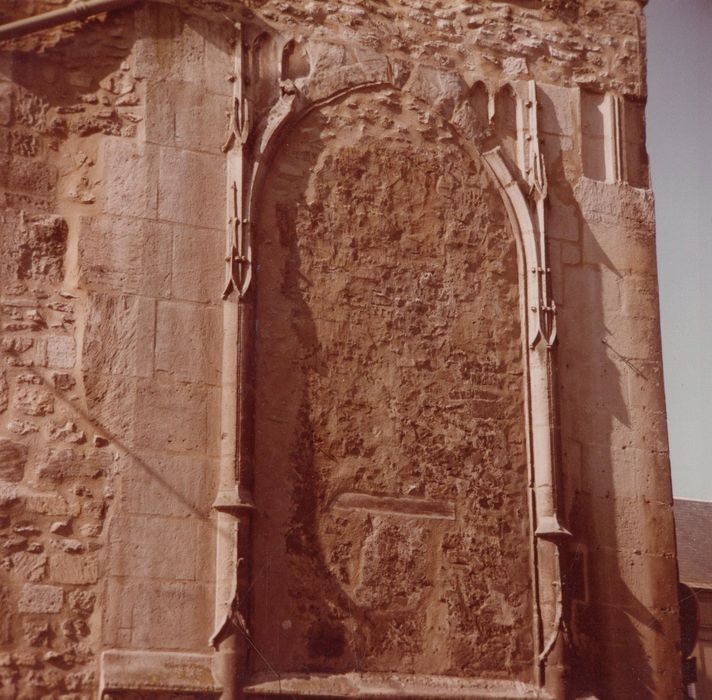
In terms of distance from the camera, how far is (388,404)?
27.4ft

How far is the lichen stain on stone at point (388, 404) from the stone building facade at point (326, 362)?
17 millimetres

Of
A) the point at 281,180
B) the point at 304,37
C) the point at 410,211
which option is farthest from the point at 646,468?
the point at 304,37

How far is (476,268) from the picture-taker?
8.82 m

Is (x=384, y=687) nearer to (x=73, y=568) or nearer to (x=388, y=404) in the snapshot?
(x=388, y=404)

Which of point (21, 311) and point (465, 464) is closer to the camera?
point (21, 311)

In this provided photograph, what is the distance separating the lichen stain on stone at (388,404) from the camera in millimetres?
7879

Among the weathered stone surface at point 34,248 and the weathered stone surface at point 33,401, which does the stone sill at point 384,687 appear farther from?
the weathered stone surface at point 34,248

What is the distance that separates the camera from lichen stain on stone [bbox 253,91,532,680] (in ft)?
25.8

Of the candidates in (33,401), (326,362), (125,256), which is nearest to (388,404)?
(326,362)

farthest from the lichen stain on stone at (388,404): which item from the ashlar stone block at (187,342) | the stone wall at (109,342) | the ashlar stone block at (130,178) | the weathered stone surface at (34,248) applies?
the weathered stone surface at (34,248)

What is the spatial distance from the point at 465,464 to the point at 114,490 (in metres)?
2.11

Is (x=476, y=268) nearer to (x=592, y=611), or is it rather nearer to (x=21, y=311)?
(x=592, y=611)

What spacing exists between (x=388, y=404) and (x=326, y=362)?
447 mm

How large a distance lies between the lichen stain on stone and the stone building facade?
0.06 ft
